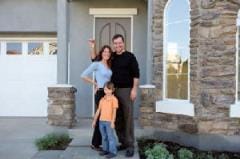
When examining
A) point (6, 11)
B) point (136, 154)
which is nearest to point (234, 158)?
point (136, 154)

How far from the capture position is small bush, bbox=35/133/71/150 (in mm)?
9219

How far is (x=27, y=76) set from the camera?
1402 centimetres

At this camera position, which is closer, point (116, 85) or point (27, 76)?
point (116, 85)

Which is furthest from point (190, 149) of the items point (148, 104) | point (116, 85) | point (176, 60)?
point (116, 85)

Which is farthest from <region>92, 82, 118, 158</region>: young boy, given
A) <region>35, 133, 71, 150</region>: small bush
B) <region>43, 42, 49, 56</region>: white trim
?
<region>43, 42, 49, 56</region>: white trim

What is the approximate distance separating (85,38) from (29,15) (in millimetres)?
1920

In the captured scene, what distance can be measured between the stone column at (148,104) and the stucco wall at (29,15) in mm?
4375

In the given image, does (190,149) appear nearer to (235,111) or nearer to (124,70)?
(235,111)

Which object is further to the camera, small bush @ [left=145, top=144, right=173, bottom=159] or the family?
small bush @ [left=145, top=144, right=173, bottom=159]

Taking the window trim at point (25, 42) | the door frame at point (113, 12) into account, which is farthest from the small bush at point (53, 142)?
the window trim at point (25, 42)

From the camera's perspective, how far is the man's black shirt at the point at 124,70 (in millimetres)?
7797

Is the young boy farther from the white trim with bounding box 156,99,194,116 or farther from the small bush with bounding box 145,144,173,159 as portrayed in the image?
the white trim with bounding box 156,99,194,116

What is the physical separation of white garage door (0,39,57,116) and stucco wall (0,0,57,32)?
75 centimetres

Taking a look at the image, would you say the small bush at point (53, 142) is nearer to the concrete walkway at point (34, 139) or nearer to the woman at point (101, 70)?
the concrete walkway at point (34, 139)
